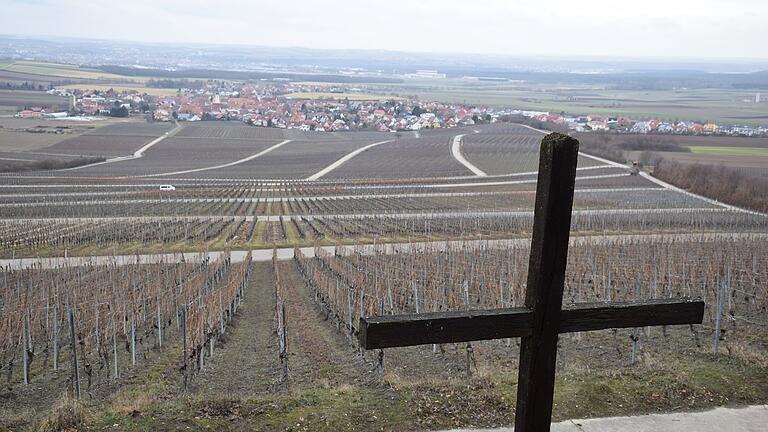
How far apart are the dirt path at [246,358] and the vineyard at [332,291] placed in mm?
76

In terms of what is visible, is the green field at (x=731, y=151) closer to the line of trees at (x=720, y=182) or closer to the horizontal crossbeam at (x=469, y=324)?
the line of trees at (x=720, y=182)

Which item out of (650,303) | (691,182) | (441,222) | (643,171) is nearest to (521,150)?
(643,171)

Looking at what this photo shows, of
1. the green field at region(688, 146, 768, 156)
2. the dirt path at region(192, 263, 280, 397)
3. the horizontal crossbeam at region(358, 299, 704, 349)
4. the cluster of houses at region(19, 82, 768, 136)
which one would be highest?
the horizontal crossbeam at region(358, 299, 704, 349)

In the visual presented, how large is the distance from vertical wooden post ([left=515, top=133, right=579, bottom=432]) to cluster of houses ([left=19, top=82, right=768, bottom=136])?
104804 mm

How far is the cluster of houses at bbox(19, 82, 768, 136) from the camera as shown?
11275 cm

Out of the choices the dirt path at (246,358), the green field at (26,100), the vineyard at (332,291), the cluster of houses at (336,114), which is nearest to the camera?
the vineyard at (332,291)

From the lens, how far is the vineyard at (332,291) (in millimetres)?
5539

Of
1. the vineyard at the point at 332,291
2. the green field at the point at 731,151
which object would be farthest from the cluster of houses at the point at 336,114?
the vineyard at the point at 332,291

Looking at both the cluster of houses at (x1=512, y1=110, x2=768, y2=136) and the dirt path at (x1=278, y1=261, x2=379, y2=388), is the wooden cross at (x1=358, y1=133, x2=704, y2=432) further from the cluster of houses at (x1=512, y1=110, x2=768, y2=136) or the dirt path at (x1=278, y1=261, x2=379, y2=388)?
the cluster of houses at (x1=512, y1=110, x2=768, y2=136)

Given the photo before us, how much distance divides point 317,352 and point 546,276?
10.1 m

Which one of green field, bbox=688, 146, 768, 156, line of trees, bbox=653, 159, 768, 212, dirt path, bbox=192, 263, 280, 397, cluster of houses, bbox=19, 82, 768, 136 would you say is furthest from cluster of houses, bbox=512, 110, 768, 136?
dirt path, bbox=192, 263, 280, 397

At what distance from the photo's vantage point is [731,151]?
251 ft

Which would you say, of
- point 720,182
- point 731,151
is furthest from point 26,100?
point 720,182

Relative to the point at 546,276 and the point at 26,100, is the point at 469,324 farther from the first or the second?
the point at 26,100
